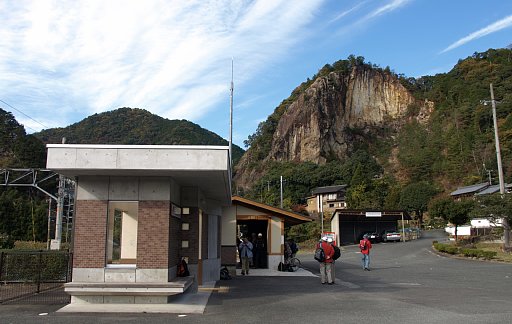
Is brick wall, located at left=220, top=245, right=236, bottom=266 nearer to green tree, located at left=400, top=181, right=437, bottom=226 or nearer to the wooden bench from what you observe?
the wooden bench

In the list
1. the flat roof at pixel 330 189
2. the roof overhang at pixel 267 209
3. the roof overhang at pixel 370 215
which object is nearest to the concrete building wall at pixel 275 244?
the roof overhang at pixel 267 209

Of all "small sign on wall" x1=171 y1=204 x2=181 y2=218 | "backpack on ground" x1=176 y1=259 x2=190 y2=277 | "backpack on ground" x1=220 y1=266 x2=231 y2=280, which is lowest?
"backpack on ground" x1=220 y1=266 x2=231 y2=280

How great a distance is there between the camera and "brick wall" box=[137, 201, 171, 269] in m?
11.1

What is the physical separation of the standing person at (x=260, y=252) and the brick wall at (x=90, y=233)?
13.1 metres

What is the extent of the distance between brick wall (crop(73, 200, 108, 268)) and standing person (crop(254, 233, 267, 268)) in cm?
1314

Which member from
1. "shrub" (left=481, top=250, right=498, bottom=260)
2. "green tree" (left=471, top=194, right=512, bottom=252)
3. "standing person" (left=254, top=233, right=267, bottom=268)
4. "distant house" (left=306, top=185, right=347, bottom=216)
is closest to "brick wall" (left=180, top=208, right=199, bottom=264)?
"standing person" (left=254, top=233, right=267, bottom=268)

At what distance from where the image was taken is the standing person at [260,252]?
23.6m

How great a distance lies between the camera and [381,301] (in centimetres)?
1150

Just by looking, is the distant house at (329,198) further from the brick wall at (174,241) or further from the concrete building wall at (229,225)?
the brick wall at (174,241)

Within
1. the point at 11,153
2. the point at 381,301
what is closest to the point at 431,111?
the point at 11,153

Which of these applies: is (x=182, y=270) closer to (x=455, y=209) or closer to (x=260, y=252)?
(x=260, y=252)

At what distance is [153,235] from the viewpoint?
36.9 feet

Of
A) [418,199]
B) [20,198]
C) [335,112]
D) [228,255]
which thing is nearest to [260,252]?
[228,255]

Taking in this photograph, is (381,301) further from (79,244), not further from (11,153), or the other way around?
(11,153)
